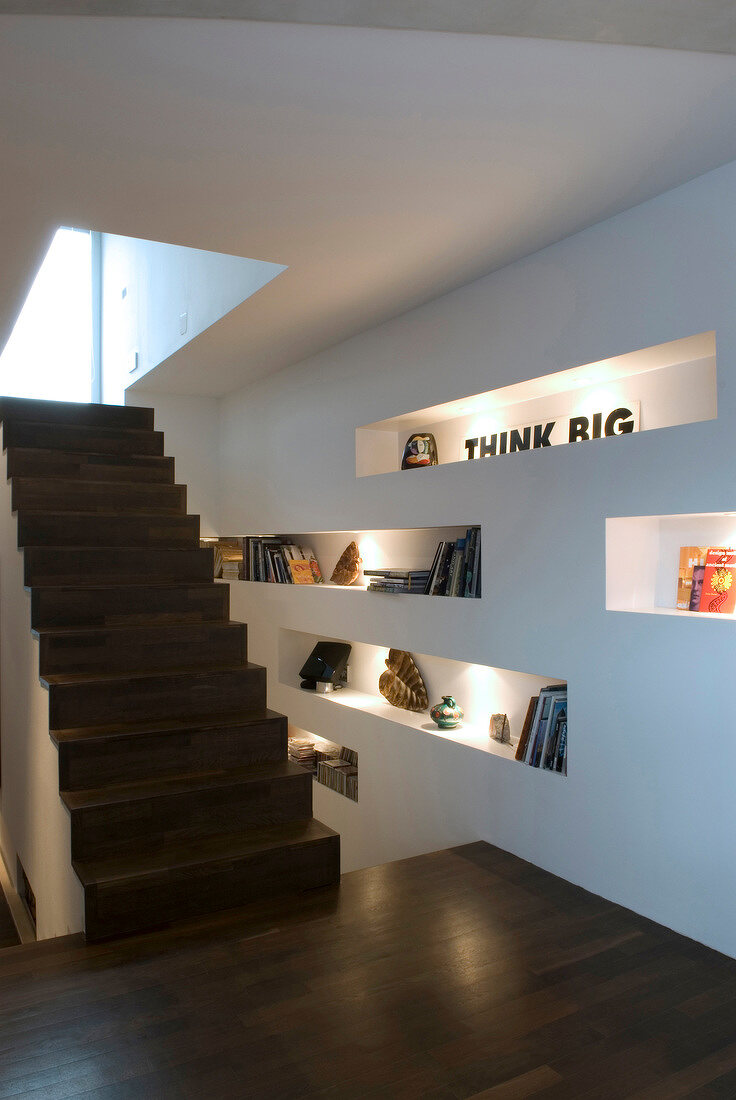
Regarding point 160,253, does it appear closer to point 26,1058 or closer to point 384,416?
point 384,416

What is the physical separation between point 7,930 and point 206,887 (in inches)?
88.2

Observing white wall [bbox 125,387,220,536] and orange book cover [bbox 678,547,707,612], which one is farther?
white wall [bbox 125,387,220,536]

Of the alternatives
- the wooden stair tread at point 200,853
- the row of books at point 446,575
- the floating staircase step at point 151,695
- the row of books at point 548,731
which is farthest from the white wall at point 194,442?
the row of books at point 548,731

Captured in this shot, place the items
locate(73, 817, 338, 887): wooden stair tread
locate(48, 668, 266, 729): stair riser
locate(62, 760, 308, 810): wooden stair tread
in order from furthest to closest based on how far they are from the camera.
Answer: locate(48, 668, 266, 729): stair riser → locate(62, 760, 308, 810): wooden stair tread → locate(73, 817, 338, 887): wooden stair tread

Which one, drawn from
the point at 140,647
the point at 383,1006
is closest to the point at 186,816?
the point at 140,647

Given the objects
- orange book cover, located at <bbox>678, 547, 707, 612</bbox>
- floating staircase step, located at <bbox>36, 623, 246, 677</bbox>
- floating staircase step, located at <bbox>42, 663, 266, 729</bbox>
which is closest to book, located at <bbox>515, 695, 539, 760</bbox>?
orange book cover, located at <bbox>678, 547, 707, 612</bbox>

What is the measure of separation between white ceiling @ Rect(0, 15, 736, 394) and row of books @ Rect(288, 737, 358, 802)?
2.54m

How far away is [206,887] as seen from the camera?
2.73 metres

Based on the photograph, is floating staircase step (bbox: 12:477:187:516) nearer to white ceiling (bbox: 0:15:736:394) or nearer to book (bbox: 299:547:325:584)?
book (bbox: 299:547:325:584)

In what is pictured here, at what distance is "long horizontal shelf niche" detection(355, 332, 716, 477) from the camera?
8.90ft

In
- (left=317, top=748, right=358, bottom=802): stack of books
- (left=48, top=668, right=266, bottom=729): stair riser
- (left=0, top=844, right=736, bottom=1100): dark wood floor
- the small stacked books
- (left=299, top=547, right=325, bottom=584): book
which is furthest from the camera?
(left=299, top=547, right=325, bottom=584): book

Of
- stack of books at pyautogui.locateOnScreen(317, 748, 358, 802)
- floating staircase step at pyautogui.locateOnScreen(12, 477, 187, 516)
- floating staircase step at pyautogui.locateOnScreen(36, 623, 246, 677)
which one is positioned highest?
floating staircase step at pyautogui.locateOnScreen(12, 477, 187, 516)

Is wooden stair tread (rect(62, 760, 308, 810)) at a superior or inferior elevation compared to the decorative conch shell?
inferior

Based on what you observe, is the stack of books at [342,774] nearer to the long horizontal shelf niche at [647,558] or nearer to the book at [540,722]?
the book at [540,722]
